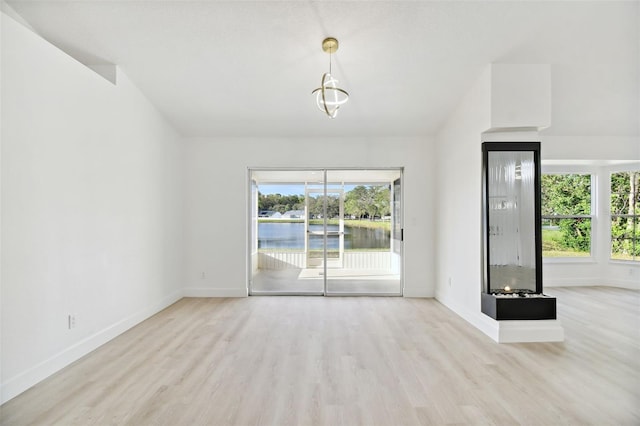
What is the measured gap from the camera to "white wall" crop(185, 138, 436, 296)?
5.09 metres

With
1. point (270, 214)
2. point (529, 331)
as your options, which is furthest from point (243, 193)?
point (529, 331)

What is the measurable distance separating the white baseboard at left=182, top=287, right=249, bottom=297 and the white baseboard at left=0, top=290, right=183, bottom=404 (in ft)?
3.15

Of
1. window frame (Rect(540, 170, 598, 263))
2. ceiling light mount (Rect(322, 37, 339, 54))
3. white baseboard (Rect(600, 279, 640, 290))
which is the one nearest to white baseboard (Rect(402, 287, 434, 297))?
window frame (Rect(540, 170, 598, 263))

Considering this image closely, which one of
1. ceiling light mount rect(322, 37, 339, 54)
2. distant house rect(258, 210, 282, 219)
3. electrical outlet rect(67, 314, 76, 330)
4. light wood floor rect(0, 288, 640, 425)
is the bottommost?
light wood floor rect(0, 288, 640, 425)

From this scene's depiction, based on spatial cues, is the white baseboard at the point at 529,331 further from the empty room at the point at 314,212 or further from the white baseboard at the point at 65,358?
the white baseboard at the point at 65,358

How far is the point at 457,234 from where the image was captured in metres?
4.20

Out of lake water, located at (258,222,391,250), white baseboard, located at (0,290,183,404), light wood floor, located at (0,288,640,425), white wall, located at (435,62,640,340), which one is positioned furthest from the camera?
lake water, located at (258,222,391,250)

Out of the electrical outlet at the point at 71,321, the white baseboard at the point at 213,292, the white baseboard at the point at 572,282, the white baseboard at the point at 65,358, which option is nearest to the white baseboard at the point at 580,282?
the white baseboard at the point at 572,282

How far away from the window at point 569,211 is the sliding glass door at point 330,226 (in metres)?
3.08

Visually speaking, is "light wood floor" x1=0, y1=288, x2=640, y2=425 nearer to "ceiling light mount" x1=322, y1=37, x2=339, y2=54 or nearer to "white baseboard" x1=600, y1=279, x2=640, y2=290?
"white baseboard" x1=600, y1=279, x2=640, y2=290

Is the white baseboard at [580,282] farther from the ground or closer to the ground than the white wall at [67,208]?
closer to the ground

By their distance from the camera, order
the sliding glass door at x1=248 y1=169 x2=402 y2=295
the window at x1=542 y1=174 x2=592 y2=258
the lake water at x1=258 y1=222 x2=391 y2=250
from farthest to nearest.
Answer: the window at x1=542 y1=174 x2=592 y2=258, the lake water at x1=258 y1=222 x2=391 y2=250, the sliding glass door at x1=248 y1=169 x2=402 y2=295

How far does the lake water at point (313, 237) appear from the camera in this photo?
553 cm

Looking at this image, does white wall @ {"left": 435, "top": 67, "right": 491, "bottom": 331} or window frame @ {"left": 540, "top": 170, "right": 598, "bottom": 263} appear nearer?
white wall @ {"left": 435, "top": 67, "right": 491, "bottom": 331}
